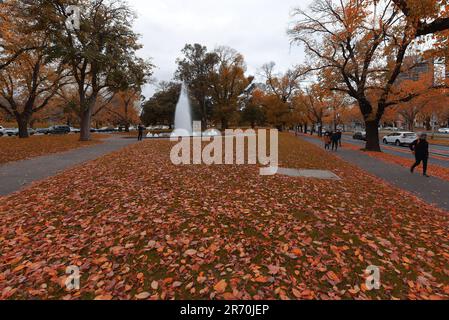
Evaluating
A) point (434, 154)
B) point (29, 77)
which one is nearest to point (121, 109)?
point (29, 77)

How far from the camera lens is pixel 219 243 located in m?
3.80

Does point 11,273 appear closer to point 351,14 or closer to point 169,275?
point 169,275

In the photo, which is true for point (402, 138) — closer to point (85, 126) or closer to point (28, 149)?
point (85, 126)

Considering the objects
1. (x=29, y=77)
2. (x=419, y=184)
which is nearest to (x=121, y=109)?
(x=29, y=77)

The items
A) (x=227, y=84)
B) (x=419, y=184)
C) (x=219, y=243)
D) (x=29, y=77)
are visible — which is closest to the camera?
(x=219, y=243)

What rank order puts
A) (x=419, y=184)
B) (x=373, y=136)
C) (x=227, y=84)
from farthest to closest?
(x=227, y=84)
(x=373, y=136)
(x=419, y=184)

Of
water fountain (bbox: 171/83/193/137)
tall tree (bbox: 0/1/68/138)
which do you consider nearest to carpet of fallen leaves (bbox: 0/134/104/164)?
tall tree (bbox: 0/1/68/138)

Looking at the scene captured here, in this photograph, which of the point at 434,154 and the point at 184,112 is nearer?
the point at 434,154

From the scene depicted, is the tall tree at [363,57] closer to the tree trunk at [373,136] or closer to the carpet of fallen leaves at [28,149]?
the tree trunk at [373,136]

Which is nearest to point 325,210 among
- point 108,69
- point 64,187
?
point 64,187

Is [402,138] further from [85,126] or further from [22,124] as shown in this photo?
[22,124]

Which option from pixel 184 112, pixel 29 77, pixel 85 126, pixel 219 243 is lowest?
pixel 219 243

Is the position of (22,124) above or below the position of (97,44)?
below

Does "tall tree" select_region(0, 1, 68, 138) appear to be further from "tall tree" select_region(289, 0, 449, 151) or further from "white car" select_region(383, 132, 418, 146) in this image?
"white car" select_region(383, 132, 418, 146)
